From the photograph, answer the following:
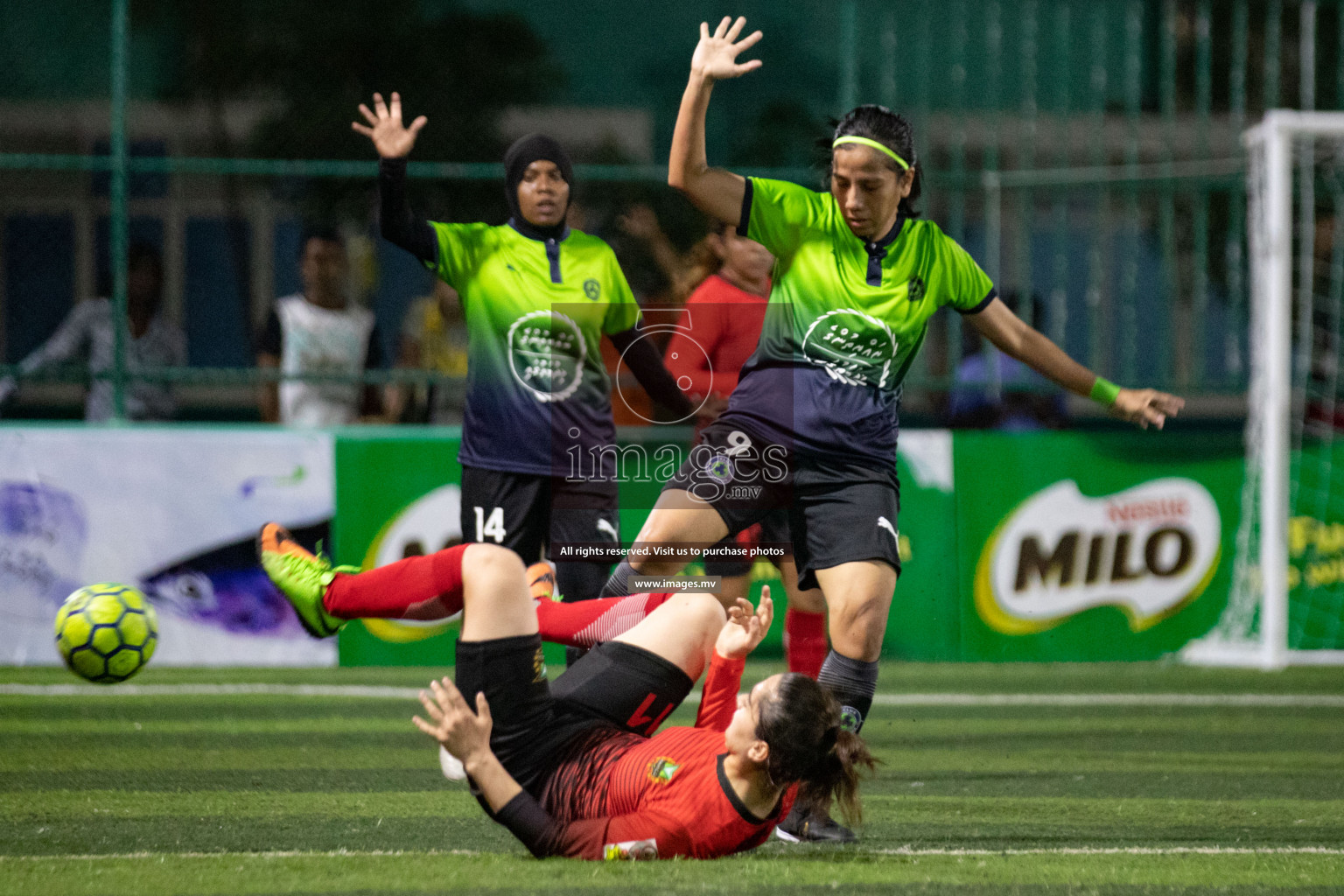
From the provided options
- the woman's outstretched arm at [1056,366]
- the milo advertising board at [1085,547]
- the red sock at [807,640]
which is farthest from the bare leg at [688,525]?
the milo advertising board at [1085,547]

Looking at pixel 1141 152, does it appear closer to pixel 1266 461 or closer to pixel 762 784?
pixel 1266 461

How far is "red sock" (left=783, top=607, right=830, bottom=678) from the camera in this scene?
7281mm

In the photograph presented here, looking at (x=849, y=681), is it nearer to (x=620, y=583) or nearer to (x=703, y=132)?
(x=620, y=583)

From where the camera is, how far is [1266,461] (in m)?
11.3

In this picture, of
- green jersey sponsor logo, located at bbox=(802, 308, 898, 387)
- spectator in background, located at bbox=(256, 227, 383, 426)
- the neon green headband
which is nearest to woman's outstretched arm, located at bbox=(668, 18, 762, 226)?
the neon green headband

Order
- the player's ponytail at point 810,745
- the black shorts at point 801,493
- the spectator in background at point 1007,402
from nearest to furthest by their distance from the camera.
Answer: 1. the player's ponytail at point 810,745
2. the black shorts at point 801,493
3. the spectator in background at point 1007,402

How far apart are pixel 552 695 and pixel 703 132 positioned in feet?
5.94

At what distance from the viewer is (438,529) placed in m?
10.8

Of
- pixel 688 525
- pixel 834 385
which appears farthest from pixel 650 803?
pixel 834 385

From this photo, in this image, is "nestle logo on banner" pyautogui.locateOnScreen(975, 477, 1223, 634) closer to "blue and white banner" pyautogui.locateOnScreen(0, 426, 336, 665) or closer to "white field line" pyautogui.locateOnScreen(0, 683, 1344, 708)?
"white field line" pyautogui.locateOnScreen(0, 683, 1344, 708)

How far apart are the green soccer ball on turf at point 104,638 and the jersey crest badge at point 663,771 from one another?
2.44m

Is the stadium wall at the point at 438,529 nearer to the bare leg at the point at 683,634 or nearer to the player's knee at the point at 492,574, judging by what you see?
the bare leg at the point at 683,634

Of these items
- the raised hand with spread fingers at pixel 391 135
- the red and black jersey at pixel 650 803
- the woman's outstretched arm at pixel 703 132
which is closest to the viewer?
the red and black jersey at pixel 650 803

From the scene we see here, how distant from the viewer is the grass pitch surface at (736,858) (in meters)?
4.72
